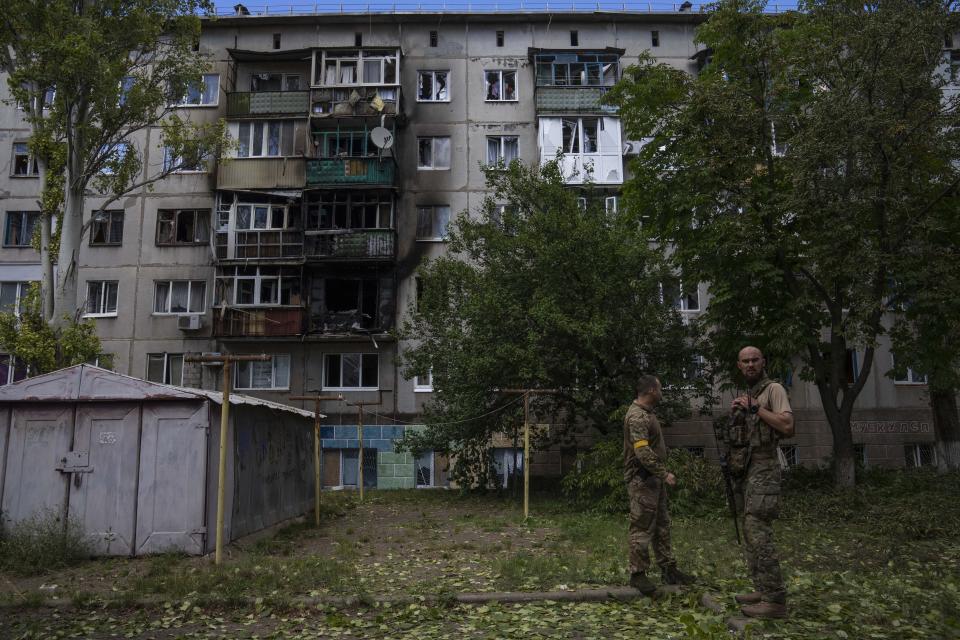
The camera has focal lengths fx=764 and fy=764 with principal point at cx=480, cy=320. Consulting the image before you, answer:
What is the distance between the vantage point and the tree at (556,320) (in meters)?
20.0

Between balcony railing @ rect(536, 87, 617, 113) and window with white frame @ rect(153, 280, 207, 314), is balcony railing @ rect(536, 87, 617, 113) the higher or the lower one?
the higher one

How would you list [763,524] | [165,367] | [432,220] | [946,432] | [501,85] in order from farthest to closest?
[501,85]
[432,220]
[165,367]
[946,432]
[763,524]

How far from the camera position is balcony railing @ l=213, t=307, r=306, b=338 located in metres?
28.4

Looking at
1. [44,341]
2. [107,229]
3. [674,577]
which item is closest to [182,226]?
[107,229]

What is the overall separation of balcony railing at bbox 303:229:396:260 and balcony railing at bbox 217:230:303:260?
70 cm

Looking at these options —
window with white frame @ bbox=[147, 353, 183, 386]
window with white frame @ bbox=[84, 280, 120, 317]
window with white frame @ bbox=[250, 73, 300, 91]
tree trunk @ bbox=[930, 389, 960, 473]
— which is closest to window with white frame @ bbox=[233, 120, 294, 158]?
window with white frame @ bbox=[250, 73, 300, 91]

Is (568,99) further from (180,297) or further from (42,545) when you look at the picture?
(42,545)

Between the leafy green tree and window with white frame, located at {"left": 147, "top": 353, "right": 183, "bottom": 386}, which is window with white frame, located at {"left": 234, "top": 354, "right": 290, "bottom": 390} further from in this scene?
the leafy green tree

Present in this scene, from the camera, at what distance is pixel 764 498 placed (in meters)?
6.71

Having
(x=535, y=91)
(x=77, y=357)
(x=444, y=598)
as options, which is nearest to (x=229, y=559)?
(x=444, y=598)

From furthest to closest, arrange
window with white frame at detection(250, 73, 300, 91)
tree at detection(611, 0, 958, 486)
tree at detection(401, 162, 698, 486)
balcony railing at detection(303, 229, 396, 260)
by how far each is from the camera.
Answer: window with white frame at detection(250, 73, 300, 91)
balcony railing at detection(303, 229, 396, 260)
tree at detection(401, 162, 698, 486)
tree at detection(611, 0, 958, 486)

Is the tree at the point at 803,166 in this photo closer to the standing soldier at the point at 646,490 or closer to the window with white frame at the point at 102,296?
the standing soldier at the point at 646,490

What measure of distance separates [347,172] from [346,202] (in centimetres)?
114

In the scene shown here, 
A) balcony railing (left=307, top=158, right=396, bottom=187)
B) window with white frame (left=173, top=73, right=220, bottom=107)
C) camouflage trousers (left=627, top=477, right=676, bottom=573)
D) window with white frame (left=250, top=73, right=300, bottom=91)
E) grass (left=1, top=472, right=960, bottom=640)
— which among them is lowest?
grass (left=1, top=472, right=960, bottom=640)
